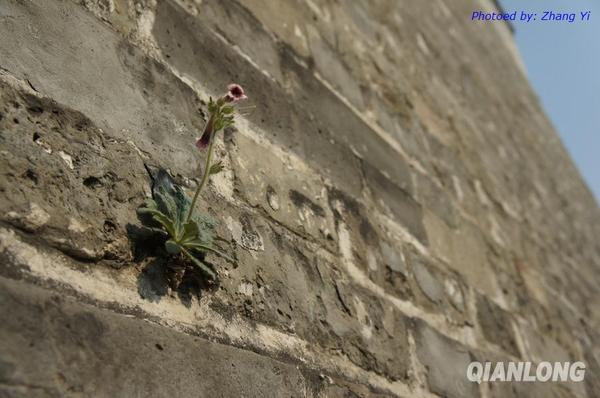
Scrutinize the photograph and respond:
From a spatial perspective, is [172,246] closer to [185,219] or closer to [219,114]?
[185,219]

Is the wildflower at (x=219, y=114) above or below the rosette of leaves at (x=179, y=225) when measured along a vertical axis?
above

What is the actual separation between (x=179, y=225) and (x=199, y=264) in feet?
0.22

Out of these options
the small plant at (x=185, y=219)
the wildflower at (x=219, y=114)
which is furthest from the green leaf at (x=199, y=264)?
the wildflower at (x=219, y=114)

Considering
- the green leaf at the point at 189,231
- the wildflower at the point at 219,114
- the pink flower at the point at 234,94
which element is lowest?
the green leaf at the point at 189,231

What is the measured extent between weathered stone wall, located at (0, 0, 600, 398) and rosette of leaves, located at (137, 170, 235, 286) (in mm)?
29

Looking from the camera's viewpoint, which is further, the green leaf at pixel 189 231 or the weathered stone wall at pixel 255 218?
→ the green leaf at pixel 189 231

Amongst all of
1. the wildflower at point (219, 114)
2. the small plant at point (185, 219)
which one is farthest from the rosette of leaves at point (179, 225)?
the wildflower at point (219, 114)

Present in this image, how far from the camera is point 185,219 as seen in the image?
96 centimetres

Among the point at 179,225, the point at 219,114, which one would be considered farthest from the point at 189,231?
the point at 219,114

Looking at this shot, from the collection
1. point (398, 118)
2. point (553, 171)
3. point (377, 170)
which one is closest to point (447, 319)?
point (377, 170)

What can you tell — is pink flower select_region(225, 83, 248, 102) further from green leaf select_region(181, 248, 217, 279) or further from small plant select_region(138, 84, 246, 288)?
green leaf select_region(181, 248, 217, 279)

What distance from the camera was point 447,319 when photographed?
5.66 ft

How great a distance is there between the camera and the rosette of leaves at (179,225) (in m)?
0.93

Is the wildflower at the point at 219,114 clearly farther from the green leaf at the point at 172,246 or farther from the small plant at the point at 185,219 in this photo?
the green leaf at the point at 172,246
